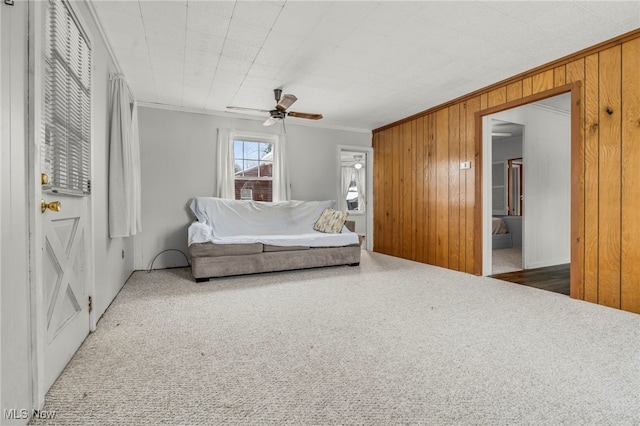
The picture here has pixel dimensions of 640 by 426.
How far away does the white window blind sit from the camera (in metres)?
1.56

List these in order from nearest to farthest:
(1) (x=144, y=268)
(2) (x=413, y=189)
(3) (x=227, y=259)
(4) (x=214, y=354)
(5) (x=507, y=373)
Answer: (5) (x=507, y=373)
(4) (x=214, y=354)
(3) (x=227, y=259)
(1) (x=144, y=268)
(2) (x=413, y=189)

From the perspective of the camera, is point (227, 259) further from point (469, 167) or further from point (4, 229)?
point (469, 167)

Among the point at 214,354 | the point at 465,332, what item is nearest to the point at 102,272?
the point at 214,354

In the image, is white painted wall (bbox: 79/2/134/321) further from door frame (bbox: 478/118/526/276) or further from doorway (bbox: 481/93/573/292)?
doorway (bbox: 481/93/573/292)

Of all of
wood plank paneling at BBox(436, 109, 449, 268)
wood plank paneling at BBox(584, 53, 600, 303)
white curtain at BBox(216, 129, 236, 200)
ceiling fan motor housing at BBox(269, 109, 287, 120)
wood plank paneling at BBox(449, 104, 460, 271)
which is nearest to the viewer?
wood plank paneling at BBox(584, 53, 600, 303)

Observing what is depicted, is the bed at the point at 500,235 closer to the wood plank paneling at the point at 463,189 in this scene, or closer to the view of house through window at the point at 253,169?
the wood plank paneling at the point at 463,189

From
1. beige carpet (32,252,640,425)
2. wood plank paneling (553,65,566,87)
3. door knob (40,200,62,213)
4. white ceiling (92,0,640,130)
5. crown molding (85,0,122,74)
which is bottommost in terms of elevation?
beige carpet (32,252,640,425)

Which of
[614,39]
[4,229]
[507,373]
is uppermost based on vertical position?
[614,39]

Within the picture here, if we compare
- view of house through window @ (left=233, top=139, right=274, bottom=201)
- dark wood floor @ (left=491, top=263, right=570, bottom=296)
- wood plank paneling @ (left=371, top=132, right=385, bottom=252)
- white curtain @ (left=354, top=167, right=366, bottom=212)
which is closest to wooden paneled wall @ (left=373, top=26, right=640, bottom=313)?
dark wood floor @ (left=491, top=263, right=570, bottom=296)

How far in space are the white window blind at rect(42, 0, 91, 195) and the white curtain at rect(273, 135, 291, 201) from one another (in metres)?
3.27

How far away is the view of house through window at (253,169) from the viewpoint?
5.25 metres

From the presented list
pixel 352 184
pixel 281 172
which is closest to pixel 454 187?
pixel 281 172

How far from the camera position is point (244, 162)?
529 centimetres

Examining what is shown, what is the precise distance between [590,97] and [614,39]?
475 mm
